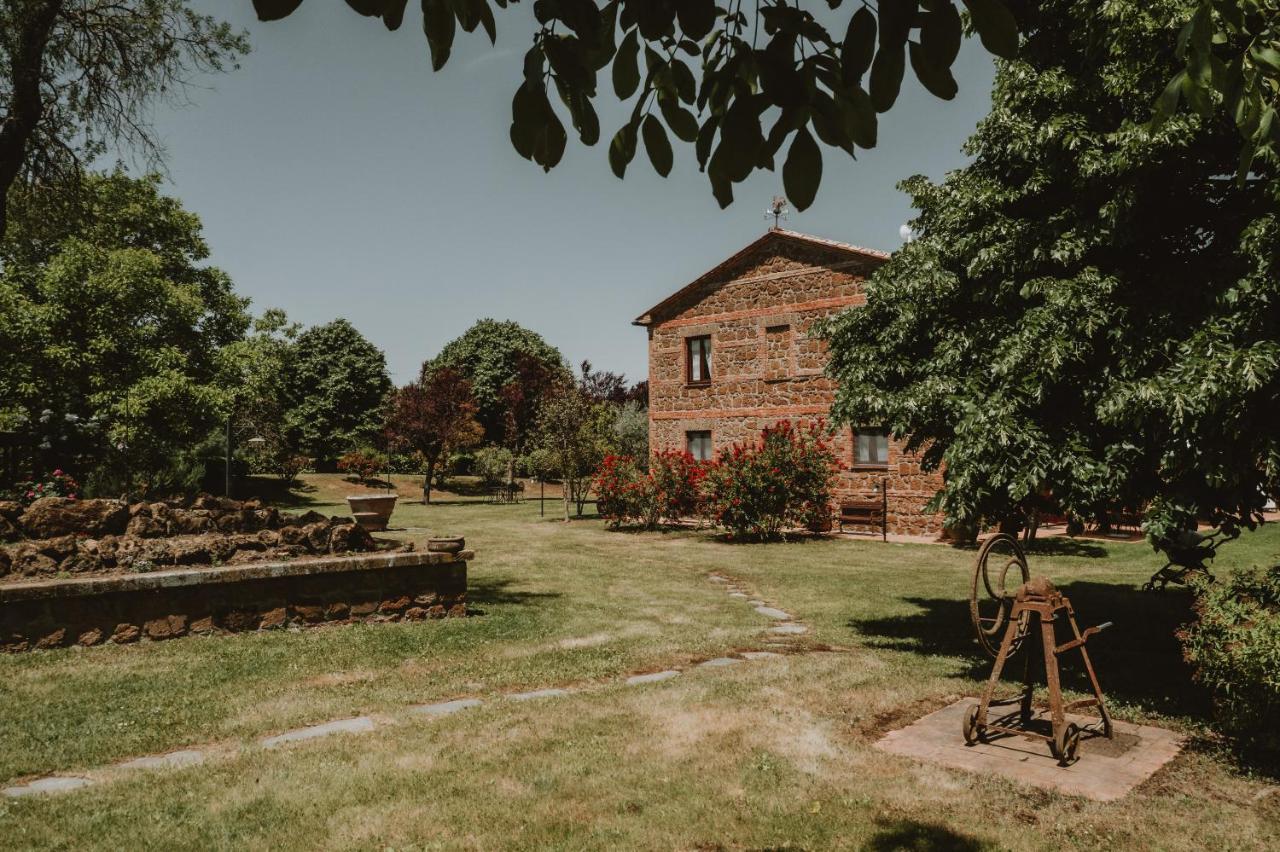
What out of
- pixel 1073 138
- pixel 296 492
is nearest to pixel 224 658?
pixel 1073 138

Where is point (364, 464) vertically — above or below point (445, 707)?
above

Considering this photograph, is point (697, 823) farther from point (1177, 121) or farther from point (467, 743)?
point (1177, 121)

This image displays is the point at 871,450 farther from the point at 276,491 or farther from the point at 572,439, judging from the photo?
the point at 276,491

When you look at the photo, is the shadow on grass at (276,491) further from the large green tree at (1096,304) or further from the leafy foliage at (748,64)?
the leafy foliage at (748,64)

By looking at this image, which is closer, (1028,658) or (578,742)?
(578,742)

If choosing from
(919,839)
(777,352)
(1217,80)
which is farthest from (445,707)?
(777,352)

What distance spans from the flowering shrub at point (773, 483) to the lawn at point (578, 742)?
27.0 ft

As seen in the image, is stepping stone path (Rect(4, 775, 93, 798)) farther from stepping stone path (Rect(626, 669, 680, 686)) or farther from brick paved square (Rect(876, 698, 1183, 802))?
brick paved square (Rect(876, 698, 1183, 802))

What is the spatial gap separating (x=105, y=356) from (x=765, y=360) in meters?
18.8

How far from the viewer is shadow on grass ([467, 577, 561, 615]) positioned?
32.7ft

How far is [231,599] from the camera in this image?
771 centimetres

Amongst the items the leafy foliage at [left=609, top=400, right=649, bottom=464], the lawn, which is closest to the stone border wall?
the lawn

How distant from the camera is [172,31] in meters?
10.6

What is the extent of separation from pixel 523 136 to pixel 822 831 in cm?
357
